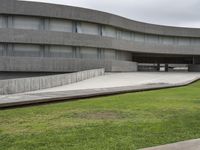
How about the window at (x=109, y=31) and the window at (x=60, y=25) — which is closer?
the window at (x=60, y=25)

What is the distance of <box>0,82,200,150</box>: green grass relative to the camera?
6.26 meters

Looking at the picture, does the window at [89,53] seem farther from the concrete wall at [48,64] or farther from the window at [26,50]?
the window at [26,50]

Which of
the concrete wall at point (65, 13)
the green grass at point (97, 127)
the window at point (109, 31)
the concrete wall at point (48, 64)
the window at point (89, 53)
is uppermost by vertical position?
the concrete wall at point (65, 13)

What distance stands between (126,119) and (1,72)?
2731cm

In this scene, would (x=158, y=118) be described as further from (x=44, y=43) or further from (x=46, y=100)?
(x=44, y=43)

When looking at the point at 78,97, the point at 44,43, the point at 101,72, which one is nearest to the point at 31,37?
the point at 44,43

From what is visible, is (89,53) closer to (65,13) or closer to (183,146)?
(65,13)

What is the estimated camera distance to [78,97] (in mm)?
14070

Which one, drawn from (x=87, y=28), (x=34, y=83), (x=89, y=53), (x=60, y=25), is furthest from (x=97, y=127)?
(x=87, y=28)

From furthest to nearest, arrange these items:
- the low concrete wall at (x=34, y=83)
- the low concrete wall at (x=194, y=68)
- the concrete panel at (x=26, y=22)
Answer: the low concrete wall at (x=194, y=68) < the concrete panel at (x=26, y=22) < the low concrete wall at (x=34, y=83)

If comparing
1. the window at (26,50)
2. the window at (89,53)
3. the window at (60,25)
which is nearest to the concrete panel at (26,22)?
the window at (60,25)

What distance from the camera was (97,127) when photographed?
7.66 meters

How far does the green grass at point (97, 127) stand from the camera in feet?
20.5

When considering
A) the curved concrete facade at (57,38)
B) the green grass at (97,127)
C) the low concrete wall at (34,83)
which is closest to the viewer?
the green grass at (97,127)
